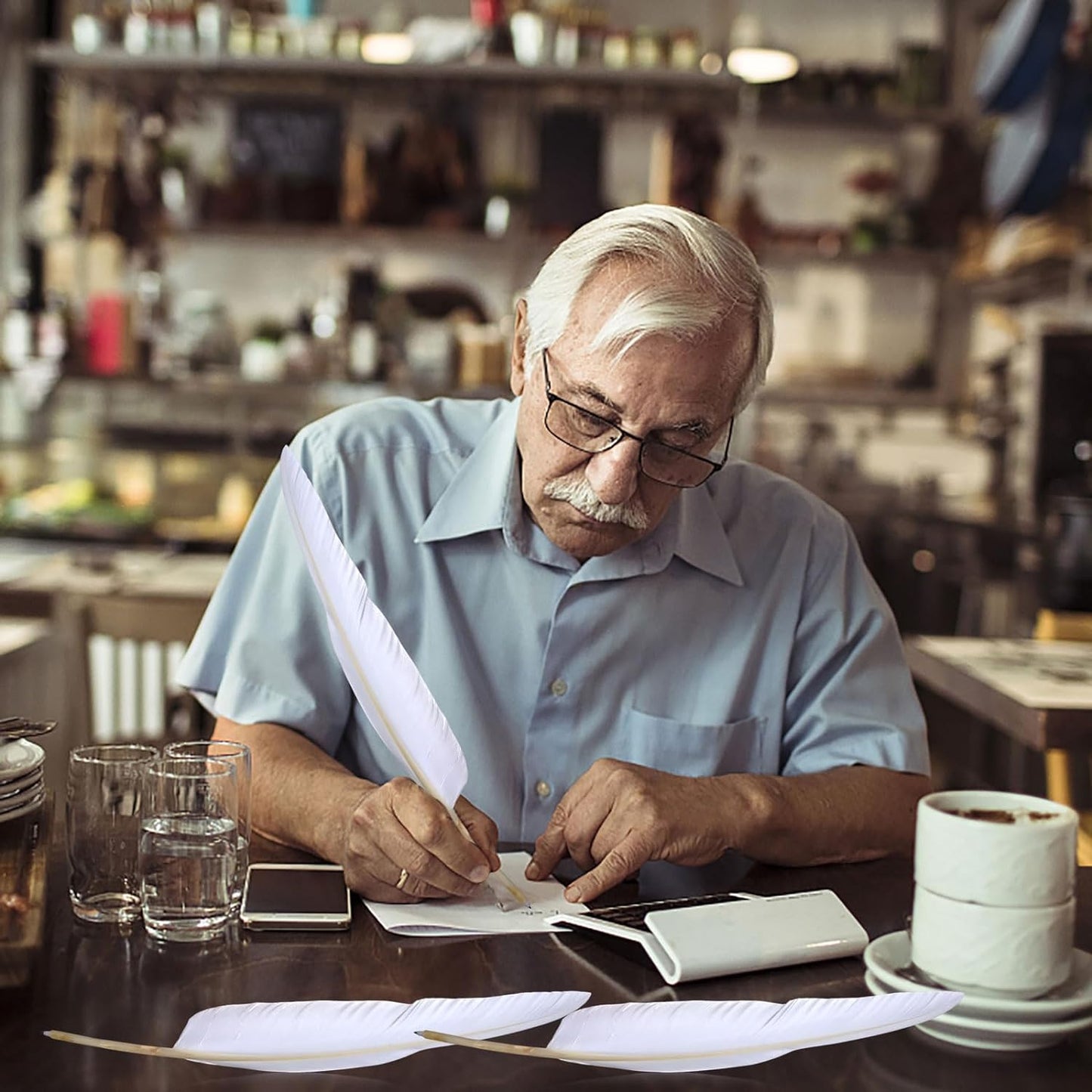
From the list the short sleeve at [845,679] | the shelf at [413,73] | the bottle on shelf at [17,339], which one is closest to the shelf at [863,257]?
the shelf at [413,73]

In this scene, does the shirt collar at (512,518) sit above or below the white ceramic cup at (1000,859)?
above

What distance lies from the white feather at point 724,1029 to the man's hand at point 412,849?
0.90 ft

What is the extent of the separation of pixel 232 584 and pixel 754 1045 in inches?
36.7

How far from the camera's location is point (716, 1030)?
1.01m

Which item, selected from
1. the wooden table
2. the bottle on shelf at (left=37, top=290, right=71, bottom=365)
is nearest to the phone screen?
the wooden table

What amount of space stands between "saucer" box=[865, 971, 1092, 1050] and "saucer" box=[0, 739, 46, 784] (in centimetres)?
69

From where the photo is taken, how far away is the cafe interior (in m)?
4.11

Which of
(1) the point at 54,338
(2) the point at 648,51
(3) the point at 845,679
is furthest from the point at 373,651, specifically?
(2) the point at 648,51

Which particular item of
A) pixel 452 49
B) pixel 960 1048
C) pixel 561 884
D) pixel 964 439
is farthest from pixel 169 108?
pixel 960 1048

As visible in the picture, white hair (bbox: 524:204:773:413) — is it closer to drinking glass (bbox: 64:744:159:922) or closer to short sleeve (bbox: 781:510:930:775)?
short sleeve (bbox: 781:510:930:775)

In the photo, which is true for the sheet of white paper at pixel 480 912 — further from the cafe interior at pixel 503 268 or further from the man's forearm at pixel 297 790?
the cafe interior at pixel 503 268

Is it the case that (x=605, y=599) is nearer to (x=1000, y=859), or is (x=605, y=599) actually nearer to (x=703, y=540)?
(x=703, y=540)

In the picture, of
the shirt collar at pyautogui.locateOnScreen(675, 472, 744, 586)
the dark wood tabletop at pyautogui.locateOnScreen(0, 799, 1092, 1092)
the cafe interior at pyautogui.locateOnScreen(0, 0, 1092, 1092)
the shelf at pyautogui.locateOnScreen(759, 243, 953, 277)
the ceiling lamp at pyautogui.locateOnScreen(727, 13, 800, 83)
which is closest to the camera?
the dark wood tabletop at pyautogui.locateOnScreen(0, 799, 1092, 1092)

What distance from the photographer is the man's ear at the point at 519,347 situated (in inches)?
64.2
